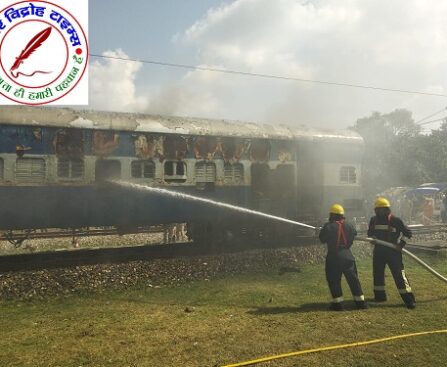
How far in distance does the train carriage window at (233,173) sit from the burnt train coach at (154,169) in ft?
0.11

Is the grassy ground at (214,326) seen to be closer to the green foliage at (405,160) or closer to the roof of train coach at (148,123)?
the roof of train coach at (148,123)

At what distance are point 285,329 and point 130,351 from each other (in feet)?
7.28

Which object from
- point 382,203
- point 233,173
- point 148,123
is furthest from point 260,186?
point 382,203

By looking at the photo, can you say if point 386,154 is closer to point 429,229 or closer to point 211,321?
point 429,229

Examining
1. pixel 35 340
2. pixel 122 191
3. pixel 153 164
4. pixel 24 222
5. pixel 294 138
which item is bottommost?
pixel 35 340

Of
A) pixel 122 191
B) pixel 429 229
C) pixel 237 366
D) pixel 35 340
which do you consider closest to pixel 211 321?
pixel 237 366

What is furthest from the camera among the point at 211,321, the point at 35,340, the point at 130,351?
the point at 211,321

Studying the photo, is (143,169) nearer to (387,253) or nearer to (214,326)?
(214,326)

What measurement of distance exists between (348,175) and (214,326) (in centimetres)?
1081

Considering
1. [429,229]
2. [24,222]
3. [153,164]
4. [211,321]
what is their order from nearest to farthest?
1. [211,321]
2. [24,222]
3. [153,164]
4. [429,229]

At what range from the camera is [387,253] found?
23.0 feet

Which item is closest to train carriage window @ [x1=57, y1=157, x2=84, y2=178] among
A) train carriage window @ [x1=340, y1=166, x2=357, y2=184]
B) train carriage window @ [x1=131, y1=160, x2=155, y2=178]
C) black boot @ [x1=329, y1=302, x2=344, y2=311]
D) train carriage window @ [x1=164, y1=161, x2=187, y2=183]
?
train carriage window @ [x1=131, y1=160, x2=155, y2=178]

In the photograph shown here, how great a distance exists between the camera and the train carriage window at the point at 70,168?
32.8 ft

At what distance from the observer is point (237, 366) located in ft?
14.2
